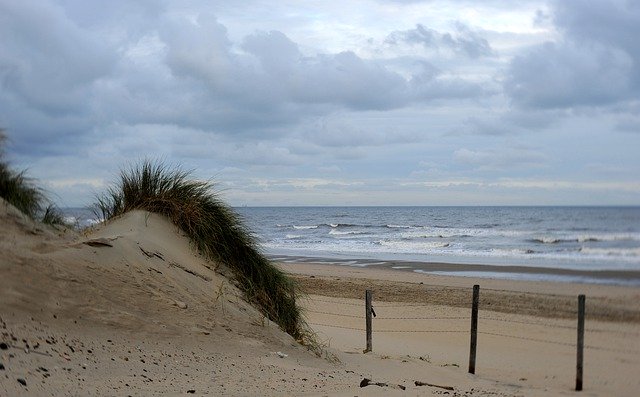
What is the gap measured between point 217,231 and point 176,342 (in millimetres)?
2901

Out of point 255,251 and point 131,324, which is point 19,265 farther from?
point 255,251

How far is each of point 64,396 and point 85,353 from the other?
1141 millimetres

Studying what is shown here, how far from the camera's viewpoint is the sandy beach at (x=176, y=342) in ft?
19.8

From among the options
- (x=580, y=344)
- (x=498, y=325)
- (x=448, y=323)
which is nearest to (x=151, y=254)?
(x=580, y=344)

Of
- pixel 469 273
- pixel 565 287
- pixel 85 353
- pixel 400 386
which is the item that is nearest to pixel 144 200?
pixel 85 353

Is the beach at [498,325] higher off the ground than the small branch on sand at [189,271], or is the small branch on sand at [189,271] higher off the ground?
the small branch on sand at [189,271]

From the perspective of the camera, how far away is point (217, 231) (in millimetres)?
10031

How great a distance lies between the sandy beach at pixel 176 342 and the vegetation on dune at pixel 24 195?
73 cm

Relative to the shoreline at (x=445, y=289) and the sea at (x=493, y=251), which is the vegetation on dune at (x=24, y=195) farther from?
the shoreline at (x=445, y=289)

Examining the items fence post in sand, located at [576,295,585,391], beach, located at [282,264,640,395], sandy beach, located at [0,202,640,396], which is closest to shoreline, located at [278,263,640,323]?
beach, located at [282,264,640,395]

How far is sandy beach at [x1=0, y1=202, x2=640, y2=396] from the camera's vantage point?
237 inches

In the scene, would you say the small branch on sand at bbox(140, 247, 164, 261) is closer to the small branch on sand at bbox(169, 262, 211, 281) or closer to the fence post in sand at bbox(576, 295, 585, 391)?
the small branch on sand at bbox(169, 262, 211, 281)

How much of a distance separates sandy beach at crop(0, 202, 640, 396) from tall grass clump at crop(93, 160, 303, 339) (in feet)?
0.90

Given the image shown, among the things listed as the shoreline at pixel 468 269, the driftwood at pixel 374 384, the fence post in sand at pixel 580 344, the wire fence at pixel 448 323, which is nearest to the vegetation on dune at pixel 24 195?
the driftwood at pixel 374 384
